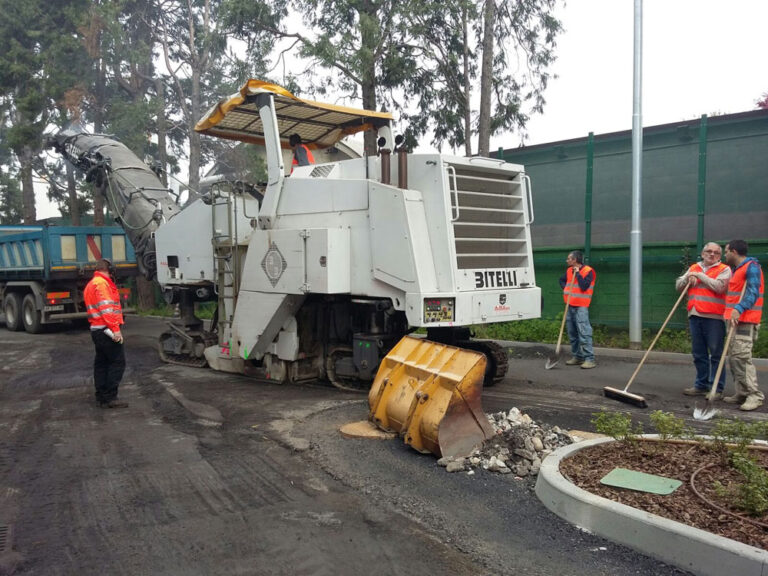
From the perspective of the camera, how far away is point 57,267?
1423cm

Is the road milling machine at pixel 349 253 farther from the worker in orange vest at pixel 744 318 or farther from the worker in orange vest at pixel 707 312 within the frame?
the worker in orange vest at pixel 744 318

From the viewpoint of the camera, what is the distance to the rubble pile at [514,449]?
465cm

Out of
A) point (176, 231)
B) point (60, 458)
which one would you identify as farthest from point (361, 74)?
point (60, 458)

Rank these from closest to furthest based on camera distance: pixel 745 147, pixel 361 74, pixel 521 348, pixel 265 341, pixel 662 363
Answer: pixel 265 341, pixel 662 363, pixel 521 348, pixel 745 147, pixel 361 74

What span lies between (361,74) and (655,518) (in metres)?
11.5

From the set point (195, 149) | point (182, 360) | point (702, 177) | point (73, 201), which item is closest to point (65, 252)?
point (195, 149)

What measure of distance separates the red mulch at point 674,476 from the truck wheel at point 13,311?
14.9 m

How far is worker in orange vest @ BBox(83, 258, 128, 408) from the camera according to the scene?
22.7ft

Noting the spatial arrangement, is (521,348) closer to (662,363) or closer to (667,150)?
(662,363)

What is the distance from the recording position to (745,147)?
1134 cm

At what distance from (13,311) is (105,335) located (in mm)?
10500

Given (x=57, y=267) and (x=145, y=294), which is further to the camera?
(x=145, y=294)

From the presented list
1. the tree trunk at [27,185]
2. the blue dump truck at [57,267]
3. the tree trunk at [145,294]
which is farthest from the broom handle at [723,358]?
the tree trunk at [27,185]

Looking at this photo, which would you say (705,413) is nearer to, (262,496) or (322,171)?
(262,496)
